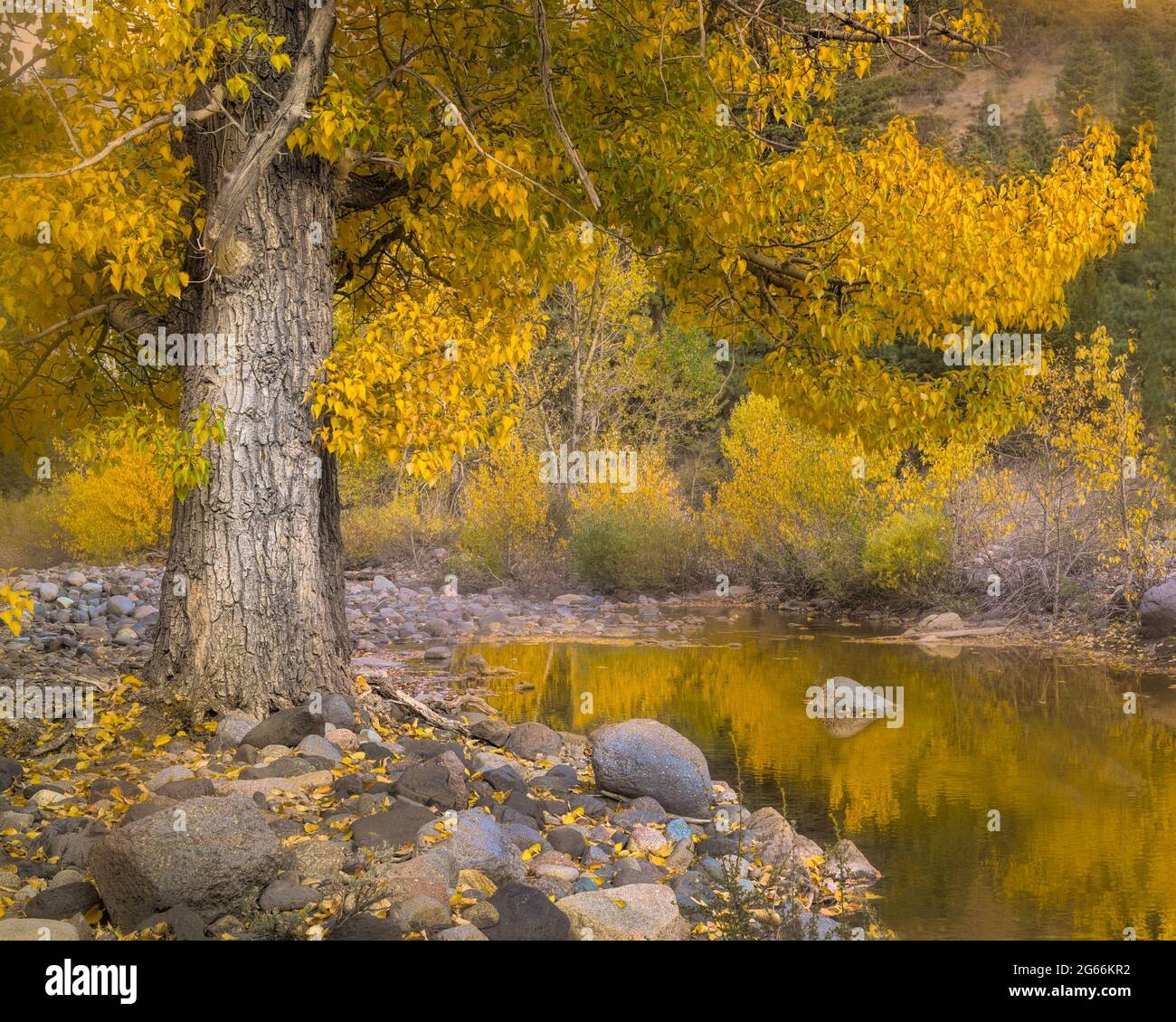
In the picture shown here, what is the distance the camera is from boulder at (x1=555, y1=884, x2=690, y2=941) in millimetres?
5348

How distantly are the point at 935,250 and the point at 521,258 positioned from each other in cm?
309

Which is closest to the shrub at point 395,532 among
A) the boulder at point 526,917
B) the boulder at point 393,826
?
the boulder at point 393,826

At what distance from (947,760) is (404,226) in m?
5.93

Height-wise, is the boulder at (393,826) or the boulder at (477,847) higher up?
the boulder at (393,826)

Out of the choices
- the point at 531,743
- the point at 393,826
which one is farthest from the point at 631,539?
the point at 393,826

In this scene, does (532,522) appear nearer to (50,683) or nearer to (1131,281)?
(50,683)

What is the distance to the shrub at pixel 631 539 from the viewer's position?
20.3m

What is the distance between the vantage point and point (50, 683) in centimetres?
859

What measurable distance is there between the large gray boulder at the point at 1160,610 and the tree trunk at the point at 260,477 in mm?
10517

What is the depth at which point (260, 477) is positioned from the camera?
7.70 metres

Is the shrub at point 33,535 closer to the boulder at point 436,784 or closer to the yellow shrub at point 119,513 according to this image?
the yellow shrub at point 119,513

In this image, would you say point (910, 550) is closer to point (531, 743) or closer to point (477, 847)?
point (531, 743)

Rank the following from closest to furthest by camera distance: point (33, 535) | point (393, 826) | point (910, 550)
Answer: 1. point (393, 826)
2. point (910, 550)
3. point (33, 535)
